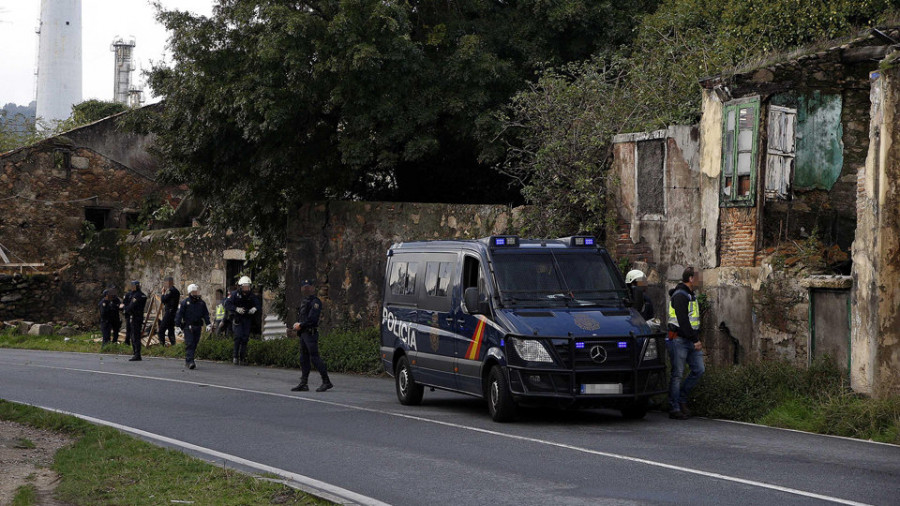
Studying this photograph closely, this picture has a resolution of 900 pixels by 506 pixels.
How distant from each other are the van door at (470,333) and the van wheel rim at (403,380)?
1.64 metres

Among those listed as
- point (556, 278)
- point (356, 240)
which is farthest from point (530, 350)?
point (356, 240)

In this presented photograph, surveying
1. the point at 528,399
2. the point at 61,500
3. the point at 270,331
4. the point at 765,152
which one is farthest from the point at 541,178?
the point at 61,500

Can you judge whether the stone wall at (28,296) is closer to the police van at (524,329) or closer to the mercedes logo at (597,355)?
the police van at (524,329)

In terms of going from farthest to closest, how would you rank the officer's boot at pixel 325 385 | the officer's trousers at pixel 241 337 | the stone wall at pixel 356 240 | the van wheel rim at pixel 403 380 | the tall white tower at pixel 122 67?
the tall white tower at pixel 122 67 → the officer's trousers at pixel 241 337 → the stone wall at pixel 356 240 → the officer's boot at pixel 325 385 → the van wheel rim at pixel 403 380

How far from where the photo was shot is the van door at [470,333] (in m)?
13.5

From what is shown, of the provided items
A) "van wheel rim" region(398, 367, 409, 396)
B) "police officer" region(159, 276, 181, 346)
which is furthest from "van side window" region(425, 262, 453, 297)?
"police officer" region(159, 276, 181, 346)

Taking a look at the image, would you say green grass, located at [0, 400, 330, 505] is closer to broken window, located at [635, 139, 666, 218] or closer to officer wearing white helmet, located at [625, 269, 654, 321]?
officer wearing white helmet, located at [625, 269, 654, 321]

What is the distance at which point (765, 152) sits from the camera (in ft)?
54.9

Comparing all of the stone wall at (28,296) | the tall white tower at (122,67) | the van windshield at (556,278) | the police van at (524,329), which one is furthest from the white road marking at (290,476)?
the tall white tower at (122,67)

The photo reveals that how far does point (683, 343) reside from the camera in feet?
44.8

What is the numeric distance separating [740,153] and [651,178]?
6.87 ft

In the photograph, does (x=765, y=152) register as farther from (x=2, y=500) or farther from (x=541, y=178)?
(x=2, y=500)

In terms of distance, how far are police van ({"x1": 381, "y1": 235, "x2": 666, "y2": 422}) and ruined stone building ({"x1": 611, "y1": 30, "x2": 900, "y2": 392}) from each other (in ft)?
10.2

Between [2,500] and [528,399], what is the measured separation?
602 cm
